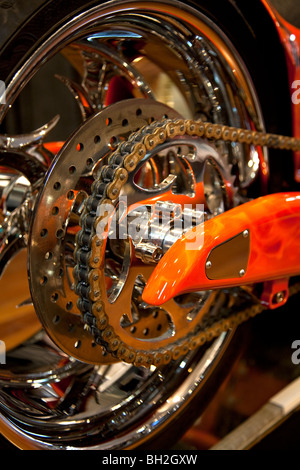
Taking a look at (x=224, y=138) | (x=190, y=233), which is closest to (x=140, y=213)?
(x=190, y=233)

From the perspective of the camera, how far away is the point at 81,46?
0.74 m

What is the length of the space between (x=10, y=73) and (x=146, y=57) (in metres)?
0.35

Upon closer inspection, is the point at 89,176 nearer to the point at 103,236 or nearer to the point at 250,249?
the point at 103,236

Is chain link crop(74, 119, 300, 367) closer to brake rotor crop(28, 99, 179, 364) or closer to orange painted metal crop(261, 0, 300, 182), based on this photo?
brake rotor crop(28, 99, 179, 364)

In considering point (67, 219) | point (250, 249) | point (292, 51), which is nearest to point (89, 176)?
point (67, 219)

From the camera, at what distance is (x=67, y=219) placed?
626mm

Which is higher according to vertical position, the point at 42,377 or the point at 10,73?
the point at 10,73

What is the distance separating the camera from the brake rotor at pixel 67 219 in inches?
23.6

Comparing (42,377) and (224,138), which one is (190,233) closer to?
(224,138)

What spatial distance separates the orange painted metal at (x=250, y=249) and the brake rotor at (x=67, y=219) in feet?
0.46

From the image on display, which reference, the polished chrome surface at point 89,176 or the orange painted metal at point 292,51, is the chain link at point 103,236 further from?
the orange painted metal at point 292,51

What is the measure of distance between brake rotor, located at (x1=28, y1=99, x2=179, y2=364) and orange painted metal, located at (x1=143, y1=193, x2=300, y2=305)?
0.46ft

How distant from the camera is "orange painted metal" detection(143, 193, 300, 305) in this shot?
1.84ft

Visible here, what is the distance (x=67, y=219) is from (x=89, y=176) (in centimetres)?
6
